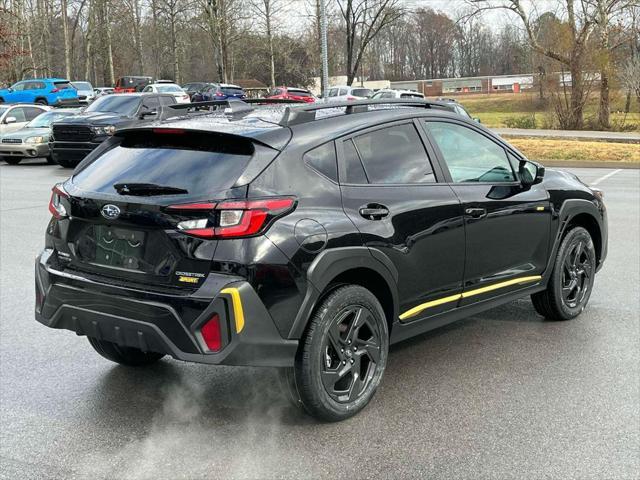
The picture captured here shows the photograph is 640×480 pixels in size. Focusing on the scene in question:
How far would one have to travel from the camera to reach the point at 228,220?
351cm

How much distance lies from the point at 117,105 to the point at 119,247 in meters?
17.4

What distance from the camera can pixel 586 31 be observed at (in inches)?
1300

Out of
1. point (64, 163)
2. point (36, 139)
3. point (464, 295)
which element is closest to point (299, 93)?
point (36, 139)

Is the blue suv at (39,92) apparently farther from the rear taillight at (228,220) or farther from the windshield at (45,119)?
the rear taillight at (228,220)

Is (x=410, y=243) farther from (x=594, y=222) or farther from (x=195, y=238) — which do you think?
(x=594, y=222)

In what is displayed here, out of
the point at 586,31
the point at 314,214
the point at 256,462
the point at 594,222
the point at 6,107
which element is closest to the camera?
the point at 256,462

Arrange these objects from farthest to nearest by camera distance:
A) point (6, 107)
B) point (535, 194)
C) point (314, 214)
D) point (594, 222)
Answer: point (6, 107), point (594, 222), point (535, 194), point (314, 214)

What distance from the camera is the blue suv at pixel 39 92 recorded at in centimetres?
4228

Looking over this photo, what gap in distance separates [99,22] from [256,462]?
231ft

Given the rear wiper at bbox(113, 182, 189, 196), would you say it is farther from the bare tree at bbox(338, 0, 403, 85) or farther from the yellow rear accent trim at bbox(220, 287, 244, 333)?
the bare tree at bbox(338, 0, 403, 85)

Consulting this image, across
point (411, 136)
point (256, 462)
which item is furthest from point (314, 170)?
point (256, 462)

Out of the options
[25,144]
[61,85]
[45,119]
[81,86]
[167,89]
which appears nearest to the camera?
[25,144]

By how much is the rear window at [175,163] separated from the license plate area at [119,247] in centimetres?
22

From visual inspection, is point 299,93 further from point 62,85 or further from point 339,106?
point 339,106
